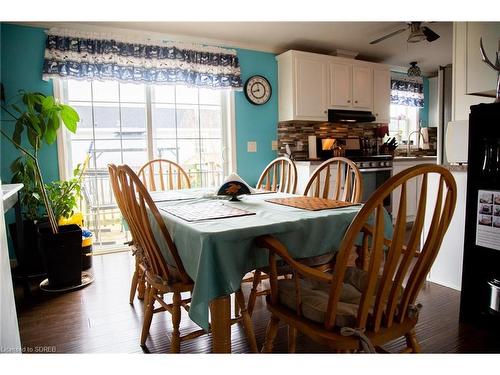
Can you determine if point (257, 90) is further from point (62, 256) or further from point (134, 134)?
point (62, 256)

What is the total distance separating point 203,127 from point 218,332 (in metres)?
3.13

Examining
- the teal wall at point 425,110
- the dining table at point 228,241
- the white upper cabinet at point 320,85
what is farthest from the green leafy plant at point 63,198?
the teal wall at point 425,110

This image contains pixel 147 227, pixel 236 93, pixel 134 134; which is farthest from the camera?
pixel 236 93

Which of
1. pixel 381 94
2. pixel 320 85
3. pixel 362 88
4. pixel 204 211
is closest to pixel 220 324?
pixel 204 211

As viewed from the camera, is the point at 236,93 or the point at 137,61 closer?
the point at 137,61

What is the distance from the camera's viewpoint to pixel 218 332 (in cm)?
139

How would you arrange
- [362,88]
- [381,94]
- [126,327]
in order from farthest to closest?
[381,94] < [362,88] < [126,327]

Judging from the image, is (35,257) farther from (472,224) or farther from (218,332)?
(472,224)

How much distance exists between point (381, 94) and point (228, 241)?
14.3 ft

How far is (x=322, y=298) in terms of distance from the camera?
4.40 ft

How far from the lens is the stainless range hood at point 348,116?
4.57m


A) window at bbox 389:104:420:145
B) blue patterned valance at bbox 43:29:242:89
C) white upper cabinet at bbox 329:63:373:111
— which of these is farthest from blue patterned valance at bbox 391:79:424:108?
blue patterned valance at bbox 43:29:242:89

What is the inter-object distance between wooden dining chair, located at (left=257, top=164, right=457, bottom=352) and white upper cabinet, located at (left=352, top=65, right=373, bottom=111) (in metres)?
3.80

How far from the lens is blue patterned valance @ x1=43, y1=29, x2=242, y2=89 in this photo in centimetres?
330
